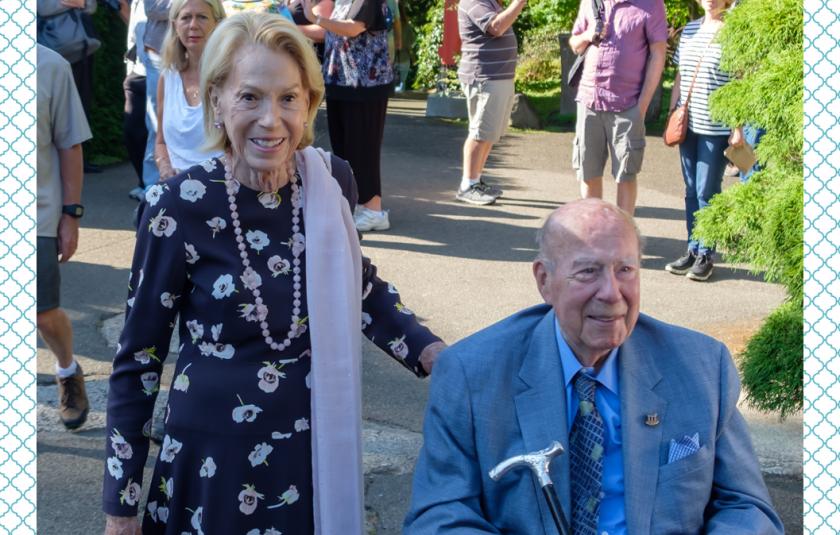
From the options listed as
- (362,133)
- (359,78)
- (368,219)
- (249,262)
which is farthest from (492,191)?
(249,262)

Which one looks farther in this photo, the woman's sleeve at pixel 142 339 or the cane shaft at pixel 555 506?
the woman's sleeve at pixel 142 339

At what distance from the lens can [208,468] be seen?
287 cm

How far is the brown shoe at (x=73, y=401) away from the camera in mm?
5387

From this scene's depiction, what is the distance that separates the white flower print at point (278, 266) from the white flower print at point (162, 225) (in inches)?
9.7

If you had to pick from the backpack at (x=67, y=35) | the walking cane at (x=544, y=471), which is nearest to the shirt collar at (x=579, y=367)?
the walking cane at (x=544, y=471)

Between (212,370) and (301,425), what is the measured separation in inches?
10.3

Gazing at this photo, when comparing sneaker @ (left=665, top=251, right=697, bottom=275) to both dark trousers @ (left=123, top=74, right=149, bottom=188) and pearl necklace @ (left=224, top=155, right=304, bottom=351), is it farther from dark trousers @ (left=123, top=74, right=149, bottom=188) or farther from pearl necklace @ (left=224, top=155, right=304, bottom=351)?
pearl necklace @ (left=224, top=155, right=304, bottom=351)

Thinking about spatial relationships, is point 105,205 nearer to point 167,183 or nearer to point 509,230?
point 509,230

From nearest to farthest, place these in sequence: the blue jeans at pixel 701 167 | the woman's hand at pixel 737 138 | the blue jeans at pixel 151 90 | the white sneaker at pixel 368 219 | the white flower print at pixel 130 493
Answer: the white flower print at pixel 130 493
the woman's hand at pixel 737 138
the blue jeans at pixel 701 167
the blue jeans at pixel 151 90
the white sneaker at pixel 368 219

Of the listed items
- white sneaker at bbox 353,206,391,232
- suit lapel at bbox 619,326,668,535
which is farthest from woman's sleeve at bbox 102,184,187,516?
white sneaker at bbox 353,206,391,232

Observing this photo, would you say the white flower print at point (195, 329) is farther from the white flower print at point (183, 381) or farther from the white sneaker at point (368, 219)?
the white sneaker at point (368, 219)

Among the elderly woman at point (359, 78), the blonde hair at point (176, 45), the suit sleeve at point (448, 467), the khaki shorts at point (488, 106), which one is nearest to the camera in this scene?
the suit sleeve at point (448, 467)

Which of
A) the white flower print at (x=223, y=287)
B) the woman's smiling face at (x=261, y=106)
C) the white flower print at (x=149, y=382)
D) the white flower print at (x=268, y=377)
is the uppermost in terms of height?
the woman's smiling face at (x=261, y=106)

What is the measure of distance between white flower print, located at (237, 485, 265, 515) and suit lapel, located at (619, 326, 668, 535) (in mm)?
900
